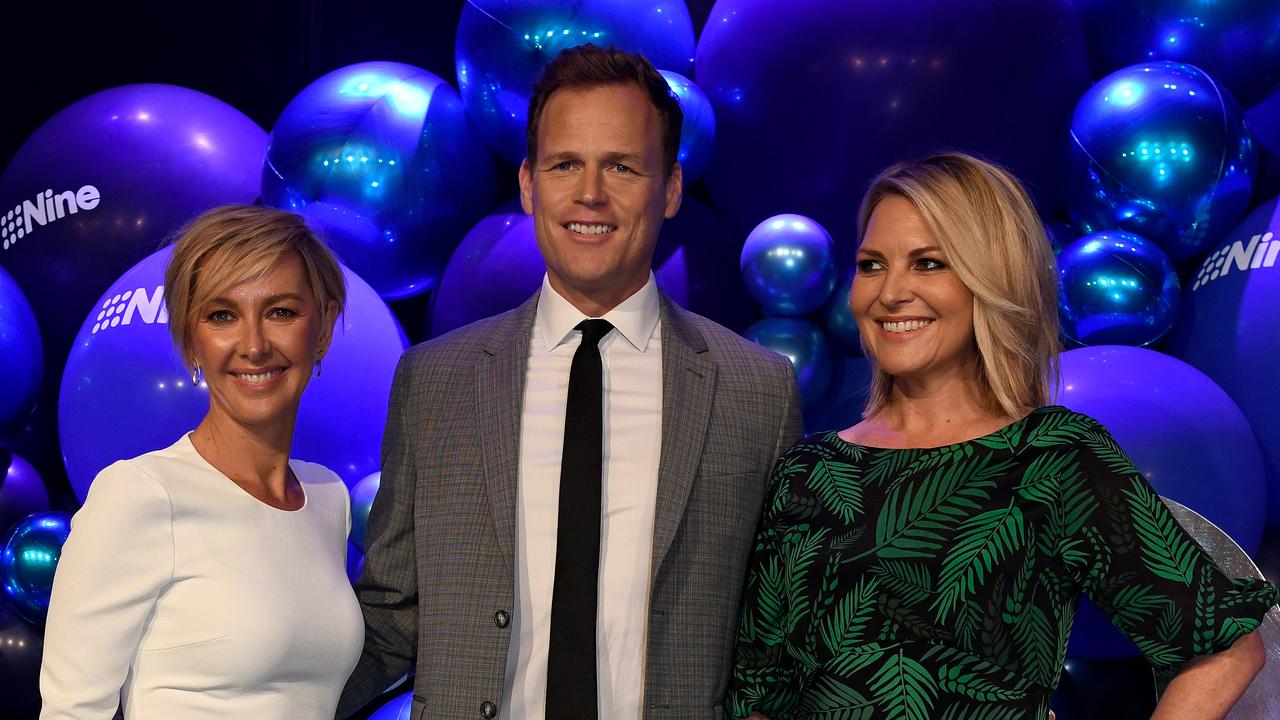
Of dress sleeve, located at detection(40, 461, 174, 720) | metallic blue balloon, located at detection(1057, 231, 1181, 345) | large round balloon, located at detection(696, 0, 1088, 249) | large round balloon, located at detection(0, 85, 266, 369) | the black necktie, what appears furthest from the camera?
large round balloon, located at detection(0, 85, 266, 369)

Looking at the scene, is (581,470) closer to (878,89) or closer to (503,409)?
(503,409)

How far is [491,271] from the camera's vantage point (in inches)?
142

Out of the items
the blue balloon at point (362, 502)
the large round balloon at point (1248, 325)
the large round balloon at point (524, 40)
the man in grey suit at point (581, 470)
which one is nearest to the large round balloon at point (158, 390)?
the blue balloon at point (362, 502)

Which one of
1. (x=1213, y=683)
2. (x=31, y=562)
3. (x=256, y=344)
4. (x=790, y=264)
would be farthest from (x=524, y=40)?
(x=1213, y=683)

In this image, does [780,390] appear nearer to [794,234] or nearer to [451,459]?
[451,459]

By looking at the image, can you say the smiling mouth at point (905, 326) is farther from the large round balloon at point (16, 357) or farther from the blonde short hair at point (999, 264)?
the large round balloon at point (16, 357)

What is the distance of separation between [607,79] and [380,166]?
1803 mm

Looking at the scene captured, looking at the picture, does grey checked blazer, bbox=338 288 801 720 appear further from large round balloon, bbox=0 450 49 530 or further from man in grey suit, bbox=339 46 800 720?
large round balloon, bbox=0 450 49 530

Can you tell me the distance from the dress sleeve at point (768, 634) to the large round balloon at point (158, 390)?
1.65 metres

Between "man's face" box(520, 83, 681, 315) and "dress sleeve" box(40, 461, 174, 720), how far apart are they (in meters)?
0.74

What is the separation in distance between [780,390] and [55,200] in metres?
2.97

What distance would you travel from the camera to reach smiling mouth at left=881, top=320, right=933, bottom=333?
1.87 metres

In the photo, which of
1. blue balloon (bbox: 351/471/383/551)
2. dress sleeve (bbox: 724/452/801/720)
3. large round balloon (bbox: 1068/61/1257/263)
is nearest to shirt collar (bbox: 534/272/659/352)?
dress sleeve (bbox: 724/452/801/720)

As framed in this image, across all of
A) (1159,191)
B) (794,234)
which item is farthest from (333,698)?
(1159,191)
